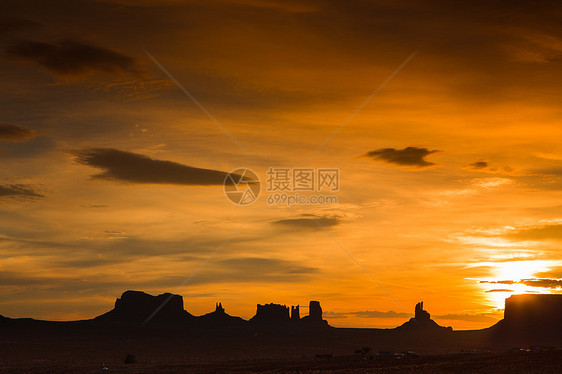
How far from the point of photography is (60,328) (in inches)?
6757

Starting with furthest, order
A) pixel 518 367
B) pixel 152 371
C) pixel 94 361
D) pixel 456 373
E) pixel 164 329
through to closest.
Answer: pixel 164 329, pixel 94 361, pixel 152 371, pixel 518 367, pixel 456 373

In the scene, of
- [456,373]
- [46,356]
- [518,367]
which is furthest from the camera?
[46,356]

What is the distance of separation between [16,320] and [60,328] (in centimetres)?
1827

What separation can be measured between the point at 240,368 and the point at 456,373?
23.7m

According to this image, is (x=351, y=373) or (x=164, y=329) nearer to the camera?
(x=351, y=373)

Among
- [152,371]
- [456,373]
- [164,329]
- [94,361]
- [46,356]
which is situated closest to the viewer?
[456,373]

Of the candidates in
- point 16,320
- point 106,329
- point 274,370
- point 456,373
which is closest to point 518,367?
point 456,373

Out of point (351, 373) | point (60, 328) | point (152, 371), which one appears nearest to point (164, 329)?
point (60, 328)

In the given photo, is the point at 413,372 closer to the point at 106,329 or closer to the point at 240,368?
the point at 240,368

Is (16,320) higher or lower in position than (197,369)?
higher

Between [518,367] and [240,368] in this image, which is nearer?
[518,367]

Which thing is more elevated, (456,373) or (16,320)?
(16,320)

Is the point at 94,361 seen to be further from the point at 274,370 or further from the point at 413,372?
the point at 413,372

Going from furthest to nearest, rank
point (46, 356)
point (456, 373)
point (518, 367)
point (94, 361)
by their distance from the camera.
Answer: point (46, 356)
point (94, 361)
point (518, 367)
point (456, 373)
